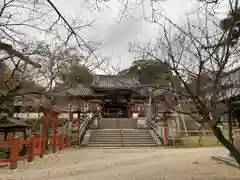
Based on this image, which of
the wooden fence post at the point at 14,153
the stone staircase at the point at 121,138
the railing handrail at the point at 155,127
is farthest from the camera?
the railing handrail at the point at 155,127

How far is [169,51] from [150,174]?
12.8ft

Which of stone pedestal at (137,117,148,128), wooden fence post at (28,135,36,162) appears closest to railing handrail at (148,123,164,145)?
stone pedestal at (137,117,148,128)

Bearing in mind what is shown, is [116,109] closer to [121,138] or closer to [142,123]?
[142,123]

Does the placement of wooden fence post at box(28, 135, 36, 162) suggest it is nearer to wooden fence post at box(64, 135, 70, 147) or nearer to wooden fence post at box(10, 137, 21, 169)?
wooden fence post at box(10, 137, 21, 169)

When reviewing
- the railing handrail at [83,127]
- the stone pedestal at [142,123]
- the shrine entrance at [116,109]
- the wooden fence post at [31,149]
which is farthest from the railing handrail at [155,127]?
the wooden fence post at [31,149]

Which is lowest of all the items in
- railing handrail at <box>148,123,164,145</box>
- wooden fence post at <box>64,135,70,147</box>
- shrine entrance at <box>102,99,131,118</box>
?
wooden fence post at <box>64,135,70,147</box>

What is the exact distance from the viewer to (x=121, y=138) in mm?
24391

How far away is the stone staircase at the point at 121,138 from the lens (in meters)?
22.7

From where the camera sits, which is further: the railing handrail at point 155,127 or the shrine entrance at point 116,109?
the shrine entrance at point 116,109

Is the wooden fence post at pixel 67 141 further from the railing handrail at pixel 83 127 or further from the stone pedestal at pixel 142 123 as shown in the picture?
the stone pedestal at pixel 142 123

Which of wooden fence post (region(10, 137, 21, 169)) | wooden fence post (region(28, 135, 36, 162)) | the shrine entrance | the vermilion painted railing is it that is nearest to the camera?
wooden fence post (region(10, 137, 21, 169))

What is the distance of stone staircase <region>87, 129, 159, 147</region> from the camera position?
22.7m

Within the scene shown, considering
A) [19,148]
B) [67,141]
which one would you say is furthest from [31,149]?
[67,141]

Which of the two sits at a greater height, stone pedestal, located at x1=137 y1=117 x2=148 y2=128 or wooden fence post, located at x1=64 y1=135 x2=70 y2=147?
stone pedestal, located at x1=137 y1=117 x2=148 y2=128
